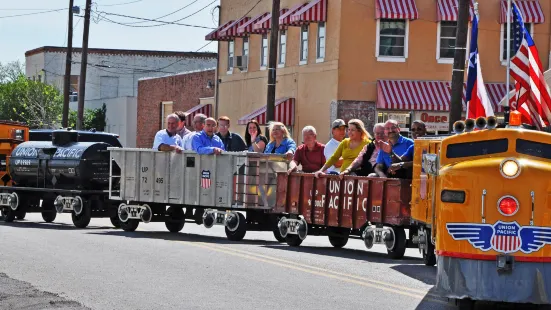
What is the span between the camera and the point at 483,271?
1146 cm

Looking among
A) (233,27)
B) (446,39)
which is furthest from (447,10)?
(233,27)

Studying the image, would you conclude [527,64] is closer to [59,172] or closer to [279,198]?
[279,198]

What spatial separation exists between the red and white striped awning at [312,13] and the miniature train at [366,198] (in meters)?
16.2

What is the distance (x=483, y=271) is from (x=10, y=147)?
63.1 feet

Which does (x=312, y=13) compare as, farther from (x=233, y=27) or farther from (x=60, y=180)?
(x=60, y=180)

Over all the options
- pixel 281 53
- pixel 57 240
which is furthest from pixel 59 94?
pixel 57 240

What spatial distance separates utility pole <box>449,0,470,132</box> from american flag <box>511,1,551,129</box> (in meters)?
2.62

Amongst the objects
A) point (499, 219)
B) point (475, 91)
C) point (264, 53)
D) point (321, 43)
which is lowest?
point (499, 219)

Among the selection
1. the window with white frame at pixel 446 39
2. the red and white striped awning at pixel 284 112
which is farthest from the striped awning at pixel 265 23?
the window with white frame at pixel 446 39

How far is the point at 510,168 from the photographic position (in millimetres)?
11461

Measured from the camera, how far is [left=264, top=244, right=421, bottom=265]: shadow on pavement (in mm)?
17750

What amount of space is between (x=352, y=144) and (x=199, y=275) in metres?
5.17

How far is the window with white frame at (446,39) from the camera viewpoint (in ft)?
139

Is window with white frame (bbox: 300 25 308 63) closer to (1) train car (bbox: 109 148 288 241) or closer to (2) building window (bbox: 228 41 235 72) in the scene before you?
(2) building window (bbox: 228 41 235 72)
